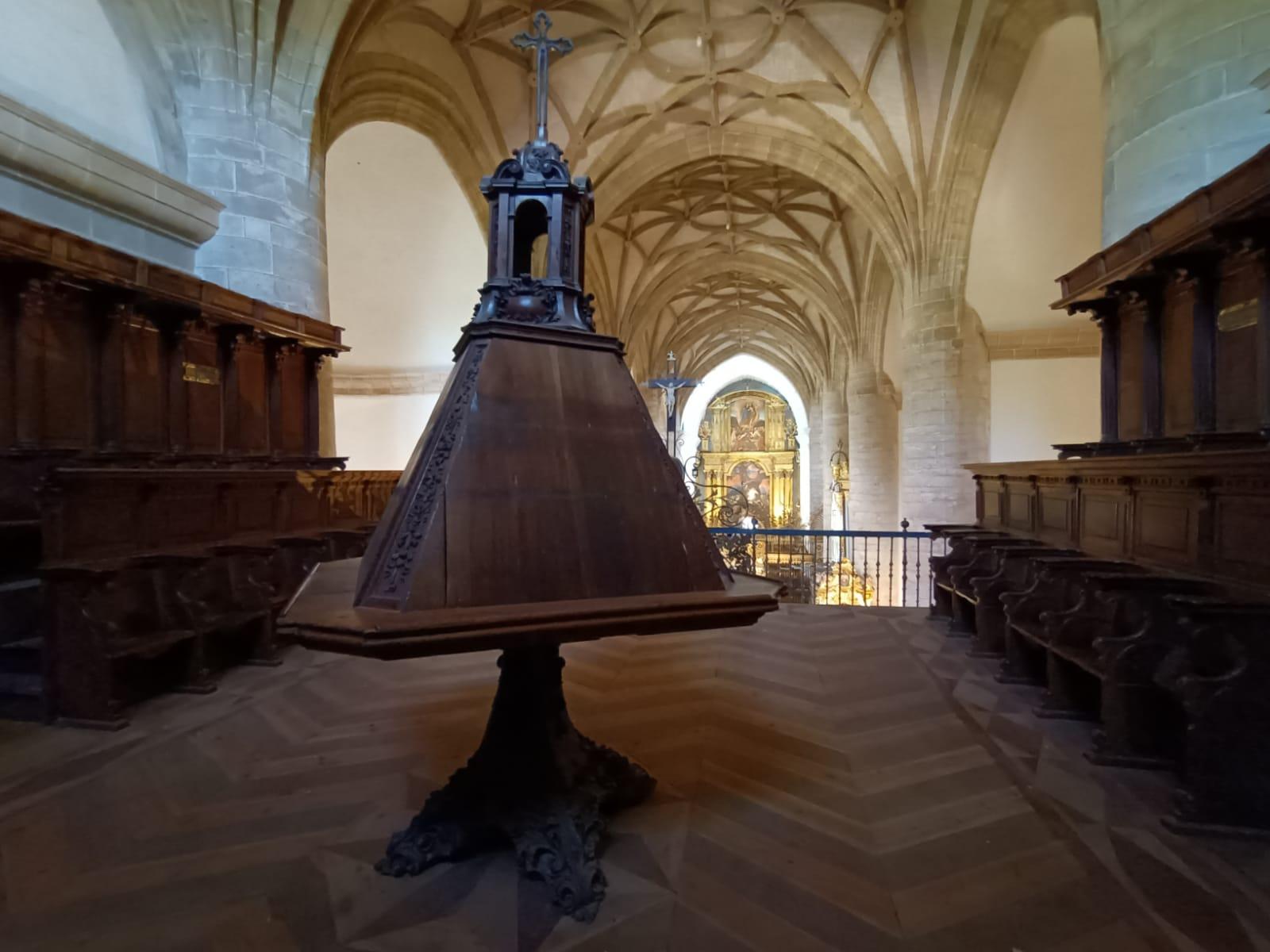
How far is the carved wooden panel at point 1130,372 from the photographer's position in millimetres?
4879

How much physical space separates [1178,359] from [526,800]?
16.2ft

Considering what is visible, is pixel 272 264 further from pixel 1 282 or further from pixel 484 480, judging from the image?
pixel 484 480

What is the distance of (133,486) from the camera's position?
415 cm

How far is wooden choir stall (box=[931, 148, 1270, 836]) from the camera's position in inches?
94.0

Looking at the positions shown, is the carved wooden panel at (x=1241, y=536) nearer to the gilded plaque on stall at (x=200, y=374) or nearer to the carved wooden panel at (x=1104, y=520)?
the carved wooden panel at (x=1104, y=520)

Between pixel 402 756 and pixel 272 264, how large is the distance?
196 inches

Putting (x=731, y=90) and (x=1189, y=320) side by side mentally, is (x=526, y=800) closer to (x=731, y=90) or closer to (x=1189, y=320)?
(x=1189, y=320)

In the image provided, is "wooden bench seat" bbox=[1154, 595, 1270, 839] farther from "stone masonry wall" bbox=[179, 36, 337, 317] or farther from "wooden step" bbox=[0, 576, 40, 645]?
"stone masonry wall" bbox=[179, 36, 337, 317]

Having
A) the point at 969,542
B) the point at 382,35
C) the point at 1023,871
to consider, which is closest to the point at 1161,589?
the point at 1023,871

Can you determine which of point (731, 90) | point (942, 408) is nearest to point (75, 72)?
point (731, 90)

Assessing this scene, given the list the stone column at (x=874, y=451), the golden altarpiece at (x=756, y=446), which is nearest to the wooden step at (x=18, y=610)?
the stone column at (x=874, y=451)

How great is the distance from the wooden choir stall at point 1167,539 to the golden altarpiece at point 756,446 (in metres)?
31.3

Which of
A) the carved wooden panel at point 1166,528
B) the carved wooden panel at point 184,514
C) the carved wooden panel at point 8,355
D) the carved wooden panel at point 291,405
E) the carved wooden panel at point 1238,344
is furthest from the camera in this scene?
the carved wooden panel at point 291,405

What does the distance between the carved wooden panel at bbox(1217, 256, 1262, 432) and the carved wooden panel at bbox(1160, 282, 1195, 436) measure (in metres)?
0.19
